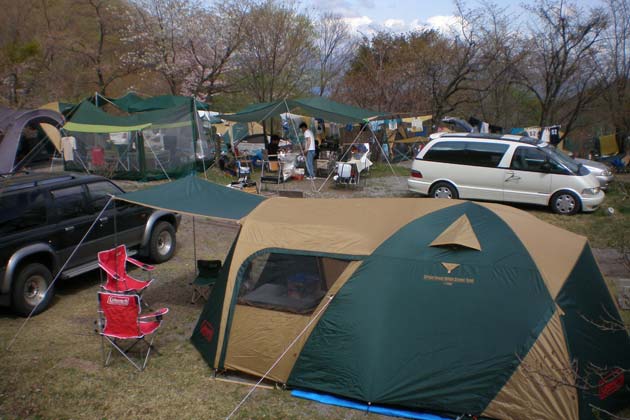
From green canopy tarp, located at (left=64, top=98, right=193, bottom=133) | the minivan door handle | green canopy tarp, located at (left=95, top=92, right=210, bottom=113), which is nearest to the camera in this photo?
the minivan door handle

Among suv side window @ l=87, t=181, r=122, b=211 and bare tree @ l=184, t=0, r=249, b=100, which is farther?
bare tree @ l=184, t=0, r=249, b=100

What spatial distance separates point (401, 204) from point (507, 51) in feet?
58.8

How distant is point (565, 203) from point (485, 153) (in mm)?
2180

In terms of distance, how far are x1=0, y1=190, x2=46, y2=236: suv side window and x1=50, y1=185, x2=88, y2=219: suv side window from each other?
0.23 m

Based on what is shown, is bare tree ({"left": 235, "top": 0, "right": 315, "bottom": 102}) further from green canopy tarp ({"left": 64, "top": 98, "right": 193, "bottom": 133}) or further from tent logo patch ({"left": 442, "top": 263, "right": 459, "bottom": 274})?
tent logo patch ({"left": 442, "top": 263, "right": 459, "bottom": 274})

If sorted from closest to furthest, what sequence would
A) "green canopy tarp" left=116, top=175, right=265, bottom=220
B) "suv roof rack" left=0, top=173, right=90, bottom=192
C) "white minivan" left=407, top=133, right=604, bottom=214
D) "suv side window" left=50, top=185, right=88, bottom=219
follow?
"green canopy tarp" left=116, top=175, right=265, bottom=220 < "suv roof rack" left=0, top=173, right=90, bottom=192 < "suv side window" left=50, top=185, right=88, bottom=219 < "white minivan" left=407, top=133, right=604, bottom=214

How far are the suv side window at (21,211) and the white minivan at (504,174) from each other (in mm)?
9155

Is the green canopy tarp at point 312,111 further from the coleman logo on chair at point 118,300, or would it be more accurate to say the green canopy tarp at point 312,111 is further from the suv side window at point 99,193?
the coleman logo on chair at point 118,300

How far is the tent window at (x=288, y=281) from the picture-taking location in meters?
5.57

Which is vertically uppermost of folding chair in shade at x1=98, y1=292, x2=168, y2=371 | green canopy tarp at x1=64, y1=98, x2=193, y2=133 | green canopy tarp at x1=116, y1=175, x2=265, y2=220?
green canopy tarp at x1=64, y1=98, x2=193, y2=133

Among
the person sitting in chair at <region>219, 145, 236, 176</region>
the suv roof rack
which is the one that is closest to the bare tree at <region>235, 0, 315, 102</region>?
the person sitting in chair at <region>219, 145, 236, 176</region>

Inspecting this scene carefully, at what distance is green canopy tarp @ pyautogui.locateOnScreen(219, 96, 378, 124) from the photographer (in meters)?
15.1

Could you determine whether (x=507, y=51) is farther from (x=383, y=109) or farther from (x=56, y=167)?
(x=56, y=167)

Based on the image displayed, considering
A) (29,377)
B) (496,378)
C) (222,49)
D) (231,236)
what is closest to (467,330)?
(496,378)
